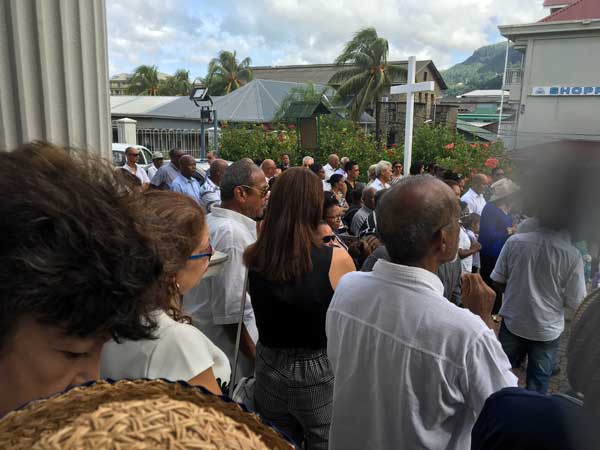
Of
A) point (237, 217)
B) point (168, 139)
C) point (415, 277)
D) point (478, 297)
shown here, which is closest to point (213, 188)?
point (237, 217)

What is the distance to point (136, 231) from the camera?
888 millimetres

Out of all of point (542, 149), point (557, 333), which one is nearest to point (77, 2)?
point (542, 149)

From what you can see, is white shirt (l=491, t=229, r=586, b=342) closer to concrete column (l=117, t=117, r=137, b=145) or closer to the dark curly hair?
the dark curly hair

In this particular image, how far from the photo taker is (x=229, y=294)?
2.56 m

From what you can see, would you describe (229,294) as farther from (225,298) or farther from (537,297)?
(537,297)

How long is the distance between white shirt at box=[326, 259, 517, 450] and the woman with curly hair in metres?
0.92

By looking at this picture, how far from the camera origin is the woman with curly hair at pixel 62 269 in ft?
2.58

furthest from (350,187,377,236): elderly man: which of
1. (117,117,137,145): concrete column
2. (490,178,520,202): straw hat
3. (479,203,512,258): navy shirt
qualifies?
(117,117,137,145): concrete column

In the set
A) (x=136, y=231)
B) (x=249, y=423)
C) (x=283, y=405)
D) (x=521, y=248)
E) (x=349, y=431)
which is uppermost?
(x=136, y=231)

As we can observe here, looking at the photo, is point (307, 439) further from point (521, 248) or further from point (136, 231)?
point (521, 248)

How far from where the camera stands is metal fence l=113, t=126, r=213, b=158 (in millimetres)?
23469

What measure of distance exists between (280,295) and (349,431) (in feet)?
2.22

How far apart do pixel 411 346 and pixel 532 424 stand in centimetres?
52

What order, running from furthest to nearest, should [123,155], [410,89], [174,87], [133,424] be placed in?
[174,87] < [123,155] < [410,89] < [133,424]
